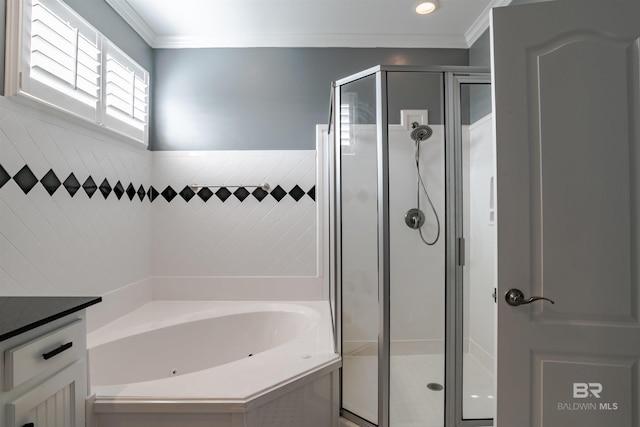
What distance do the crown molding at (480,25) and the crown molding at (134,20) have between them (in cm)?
239

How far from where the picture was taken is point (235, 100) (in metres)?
2.68

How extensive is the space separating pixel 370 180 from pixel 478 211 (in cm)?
60

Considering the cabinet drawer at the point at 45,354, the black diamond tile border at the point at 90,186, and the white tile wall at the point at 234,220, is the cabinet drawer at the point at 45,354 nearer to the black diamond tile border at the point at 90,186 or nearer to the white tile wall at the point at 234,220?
the black diamond tile border at the point at 90,186

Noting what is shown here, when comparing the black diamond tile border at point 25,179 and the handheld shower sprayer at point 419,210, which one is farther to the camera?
the handheld shower sprayer at point 419,210

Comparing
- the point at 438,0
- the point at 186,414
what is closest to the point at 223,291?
the point at 186,414

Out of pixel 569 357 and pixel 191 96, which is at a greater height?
pixel 191 96

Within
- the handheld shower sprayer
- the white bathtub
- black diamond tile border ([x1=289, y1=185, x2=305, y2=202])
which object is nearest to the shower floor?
the white bathtub

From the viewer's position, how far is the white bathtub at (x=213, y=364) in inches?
53.2

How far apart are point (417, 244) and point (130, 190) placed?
1968 millimetres

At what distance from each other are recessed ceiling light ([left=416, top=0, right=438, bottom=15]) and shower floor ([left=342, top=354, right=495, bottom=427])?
215cm

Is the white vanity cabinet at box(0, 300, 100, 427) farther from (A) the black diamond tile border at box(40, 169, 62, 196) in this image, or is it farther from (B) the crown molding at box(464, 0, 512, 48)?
(B) the crown molding at box(464, 0, 512, 48)

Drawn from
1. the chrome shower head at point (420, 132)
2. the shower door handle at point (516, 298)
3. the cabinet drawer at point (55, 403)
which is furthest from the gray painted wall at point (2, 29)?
the shower door handle at point (516, 298)

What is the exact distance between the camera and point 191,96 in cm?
267

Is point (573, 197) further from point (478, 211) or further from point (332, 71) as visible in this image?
point (332, 71)
